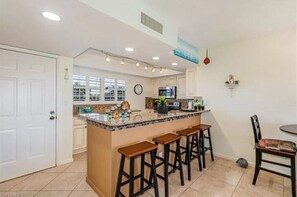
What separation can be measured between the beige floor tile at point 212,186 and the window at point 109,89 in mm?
3469

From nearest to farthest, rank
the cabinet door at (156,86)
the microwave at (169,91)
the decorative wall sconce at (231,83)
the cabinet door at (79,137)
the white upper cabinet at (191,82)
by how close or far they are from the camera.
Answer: the decorative wall sconce at (231,83), the cabinet door at (79,137), the white upper cabinet at (191,82), the microwave at (169,91), the cabinet door at (156,86)

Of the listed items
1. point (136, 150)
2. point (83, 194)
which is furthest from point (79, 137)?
point (136, 150)

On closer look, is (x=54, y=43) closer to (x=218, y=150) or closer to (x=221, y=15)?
(x=221, y=15)

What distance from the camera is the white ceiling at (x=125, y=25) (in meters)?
1.52

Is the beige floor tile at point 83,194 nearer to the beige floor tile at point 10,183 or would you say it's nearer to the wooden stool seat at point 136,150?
the wooden stool seat at point 136,150

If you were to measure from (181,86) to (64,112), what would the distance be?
3.50m

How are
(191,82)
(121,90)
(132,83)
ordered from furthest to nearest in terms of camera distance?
1. (132,83)
2. (121,90)
3. (191,82)

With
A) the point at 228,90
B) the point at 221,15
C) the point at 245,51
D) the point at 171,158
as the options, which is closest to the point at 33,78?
the point at 171,158

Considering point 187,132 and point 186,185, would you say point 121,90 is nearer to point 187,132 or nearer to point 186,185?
point 187,132

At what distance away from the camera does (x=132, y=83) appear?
5.61m

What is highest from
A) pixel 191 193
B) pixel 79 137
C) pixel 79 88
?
pixel 79 88

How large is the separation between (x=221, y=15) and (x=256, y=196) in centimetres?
255

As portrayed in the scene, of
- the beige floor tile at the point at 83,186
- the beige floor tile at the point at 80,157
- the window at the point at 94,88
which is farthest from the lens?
the window at the point at 94,88

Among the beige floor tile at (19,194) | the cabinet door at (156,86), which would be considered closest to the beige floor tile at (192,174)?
the beige floor tile at (19,194)
